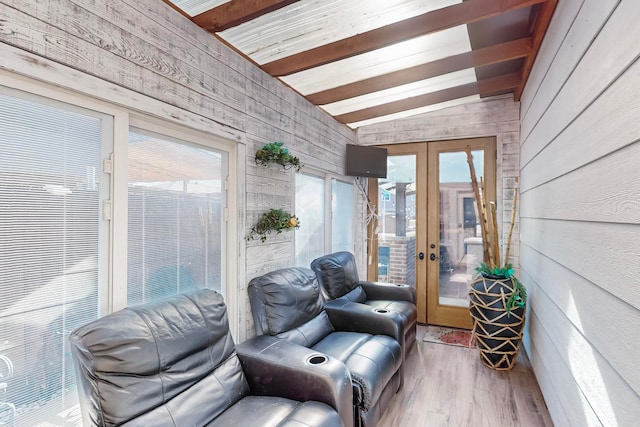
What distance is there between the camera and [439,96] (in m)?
3.51

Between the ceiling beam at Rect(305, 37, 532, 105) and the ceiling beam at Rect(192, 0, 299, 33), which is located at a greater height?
the ceiling beam at Rect(305, 37, 532, 105)

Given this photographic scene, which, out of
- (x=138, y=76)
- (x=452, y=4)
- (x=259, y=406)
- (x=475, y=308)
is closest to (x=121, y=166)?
(x=138, y=76)

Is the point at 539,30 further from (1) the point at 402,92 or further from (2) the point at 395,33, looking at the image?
(1) the point at 402,92

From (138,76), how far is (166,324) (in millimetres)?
1236

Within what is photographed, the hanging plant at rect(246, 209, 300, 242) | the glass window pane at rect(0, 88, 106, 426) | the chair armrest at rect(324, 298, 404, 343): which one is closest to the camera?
the glass window pane at rect(0, 88, 106, 426)

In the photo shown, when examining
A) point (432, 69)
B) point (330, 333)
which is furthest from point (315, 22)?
point (330, 333)

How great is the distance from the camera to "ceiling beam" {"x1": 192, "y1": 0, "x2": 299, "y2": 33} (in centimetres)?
176

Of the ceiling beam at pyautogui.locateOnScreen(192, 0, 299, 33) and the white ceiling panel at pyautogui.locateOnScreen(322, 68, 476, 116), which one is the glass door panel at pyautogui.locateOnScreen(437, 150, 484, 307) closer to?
the white ceiling panel at pyautogui.locateOnScreen(322, 68, 476, 116)

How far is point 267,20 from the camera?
1.99m

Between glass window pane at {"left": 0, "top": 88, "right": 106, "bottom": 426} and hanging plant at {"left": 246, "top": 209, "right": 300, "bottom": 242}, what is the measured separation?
107 centimetres

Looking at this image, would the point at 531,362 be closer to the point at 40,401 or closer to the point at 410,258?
the point at 410,258

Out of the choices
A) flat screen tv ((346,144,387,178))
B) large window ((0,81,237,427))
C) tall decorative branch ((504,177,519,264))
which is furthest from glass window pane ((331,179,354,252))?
large window ((0,81,237,427))

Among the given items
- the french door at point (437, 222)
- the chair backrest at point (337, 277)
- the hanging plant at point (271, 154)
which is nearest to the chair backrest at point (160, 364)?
the hanging plant at point (271, 154)

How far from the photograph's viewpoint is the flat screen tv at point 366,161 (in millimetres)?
4160
